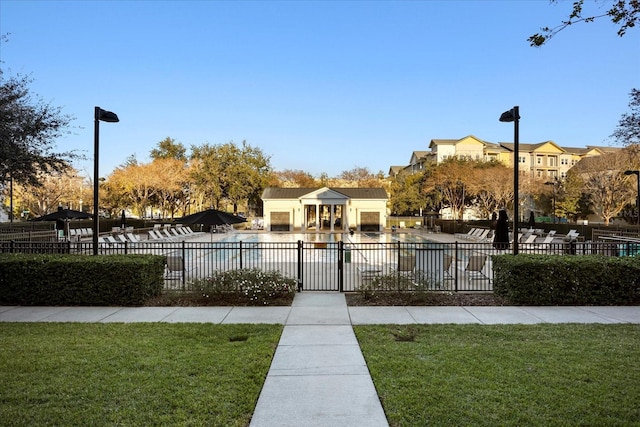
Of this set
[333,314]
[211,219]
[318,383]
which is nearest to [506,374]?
[318,383]

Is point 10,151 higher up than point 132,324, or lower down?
higher up

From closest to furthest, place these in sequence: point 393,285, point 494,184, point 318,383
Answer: point 318,383
point 393,285
point 494,184

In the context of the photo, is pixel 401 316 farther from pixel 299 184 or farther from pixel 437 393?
pixel 299 184

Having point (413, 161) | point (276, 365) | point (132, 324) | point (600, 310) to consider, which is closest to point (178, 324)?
point (132, 324)

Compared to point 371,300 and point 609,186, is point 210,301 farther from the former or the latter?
point 609,186

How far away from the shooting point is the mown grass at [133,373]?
390 cm

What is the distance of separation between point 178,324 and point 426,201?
5479cm

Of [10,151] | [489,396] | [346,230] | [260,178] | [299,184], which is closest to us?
[489,396]

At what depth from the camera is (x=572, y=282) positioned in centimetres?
912

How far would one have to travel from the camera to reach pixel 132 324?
732 cm

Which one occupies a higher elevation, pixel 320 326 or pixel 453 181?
pixel 453 181

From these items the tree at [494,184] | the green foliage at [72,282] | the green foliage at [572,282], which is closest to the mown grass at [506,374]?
the green foliage at [572,282]

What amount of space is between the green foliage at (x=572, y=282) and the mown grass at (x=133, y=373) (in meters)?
5.88

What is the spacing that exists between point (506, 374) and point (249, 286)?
6033 millimetres
